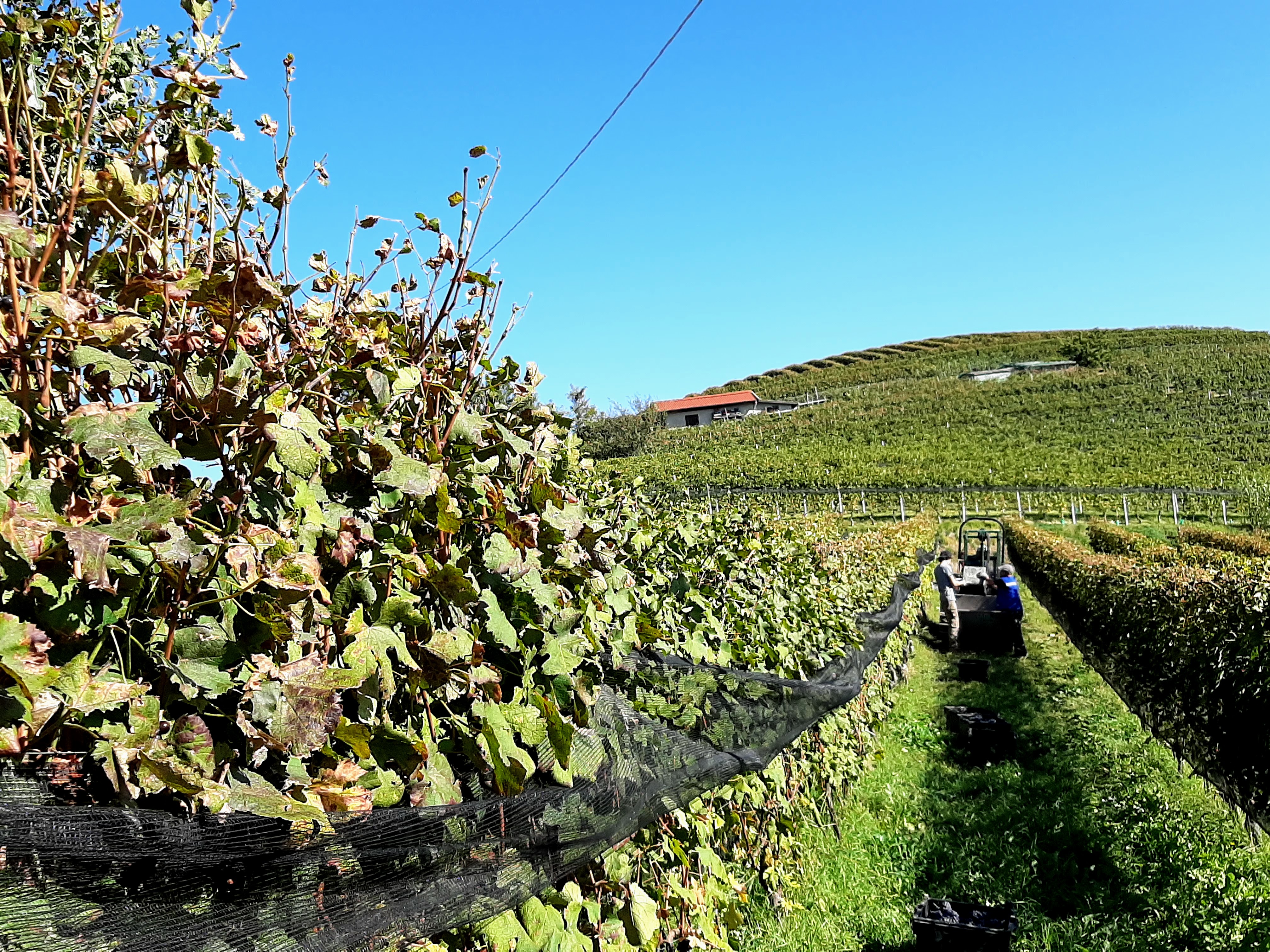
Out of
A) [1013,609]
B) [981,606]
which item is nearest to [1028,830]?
[1013,609]

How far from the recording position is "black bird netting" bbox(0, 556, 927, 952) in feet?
3.50

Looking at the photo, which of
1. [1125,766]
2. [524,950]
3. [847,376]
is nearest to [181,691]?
[524,950]

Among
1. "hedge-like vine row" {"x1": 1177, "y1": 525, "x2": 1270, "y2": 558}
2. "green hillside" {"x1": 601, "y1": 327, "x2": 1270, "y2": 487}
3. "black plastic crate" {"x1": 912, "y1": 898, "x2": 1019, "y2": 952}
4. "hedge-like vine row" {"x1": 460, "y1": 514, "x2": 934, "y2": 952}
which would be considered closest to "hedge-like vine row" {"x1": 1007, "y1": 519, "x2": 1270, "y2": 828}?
"black plastic crate" {"x1": 912, "y1": 898, "x2": 1019, "y2": 952}

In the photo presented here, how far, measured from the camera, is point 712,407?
80875mm

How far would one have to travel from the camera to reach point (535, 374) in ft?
8.09

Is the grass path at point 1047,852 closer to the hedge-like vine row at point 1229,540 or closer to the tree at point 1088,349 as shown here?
the hedge-like vine row at point 1229,540

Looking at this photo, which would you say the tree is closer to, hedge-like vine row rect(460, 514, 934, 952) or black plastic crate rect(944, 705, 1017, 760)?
black plastic crate rect(944, 705, 1017, 760)

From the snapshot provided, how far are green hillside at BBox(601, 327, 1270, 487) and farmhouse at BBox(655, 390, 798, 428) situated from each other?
5.40 m

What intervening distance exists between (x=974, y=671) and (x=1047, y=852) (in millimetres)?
5869

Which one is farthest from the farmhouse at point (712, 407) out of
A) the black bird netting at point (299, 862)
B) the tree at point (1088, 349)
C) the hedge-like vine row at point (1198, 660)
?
the black bird netting at point (299, 862)

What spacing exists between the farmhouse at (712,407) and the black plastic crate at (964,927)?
75.1 meters

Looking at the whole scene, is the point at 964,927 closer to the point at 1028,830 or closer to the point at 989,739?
Result: the point at 1028,830

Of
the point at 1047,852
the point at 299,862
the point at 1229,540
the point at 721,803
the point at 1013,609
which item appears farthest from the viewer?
the point at 1229,540

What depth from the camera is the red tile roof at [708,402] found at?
266 feet
